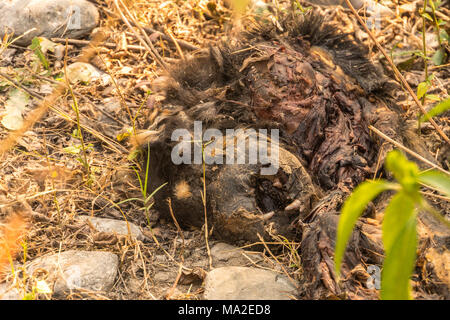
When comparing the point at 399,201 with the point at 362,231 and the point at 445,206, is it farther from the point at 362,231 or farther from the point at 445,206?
the point at 445,206

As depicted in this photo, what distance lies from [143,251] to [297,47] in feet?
5.08

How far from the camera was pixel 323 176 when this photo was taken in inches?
92.7

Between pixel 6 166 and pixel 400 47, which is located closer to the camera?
pixel 6 166

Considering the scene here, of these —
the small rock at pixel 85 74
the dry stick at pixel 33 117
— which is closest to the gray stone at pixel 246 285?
the dry stick at pixel 33 117

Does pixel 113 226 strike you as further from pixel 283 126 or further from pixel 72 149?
pixel 283 126

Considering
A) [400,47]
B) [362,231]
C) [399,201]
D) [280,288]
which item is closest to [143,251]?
[280,288]

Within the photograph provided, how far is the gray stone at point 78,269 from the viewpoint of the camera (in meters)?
1.90

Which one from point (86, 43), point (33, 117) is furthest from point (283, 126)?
point (86, 43)

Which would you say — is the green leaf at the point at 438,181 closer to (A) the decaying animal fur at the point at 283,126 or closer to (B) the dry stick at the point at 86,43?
(A) the decaying animal fur at the point at 283,126

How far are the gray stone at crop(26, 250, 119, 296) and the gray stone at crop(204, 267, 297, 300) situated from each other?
0.47m

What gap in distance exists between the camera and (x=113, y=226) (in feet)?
7.70

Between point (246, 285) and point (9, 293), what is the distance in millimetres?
1016

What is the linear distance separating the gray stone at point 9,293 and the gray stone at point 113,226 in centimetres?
54

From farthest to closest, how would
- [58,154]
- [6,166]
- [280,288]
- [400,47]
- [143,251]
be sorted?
[400,47] < [58,154] < [6,166] < [143,251] < [280,288]
